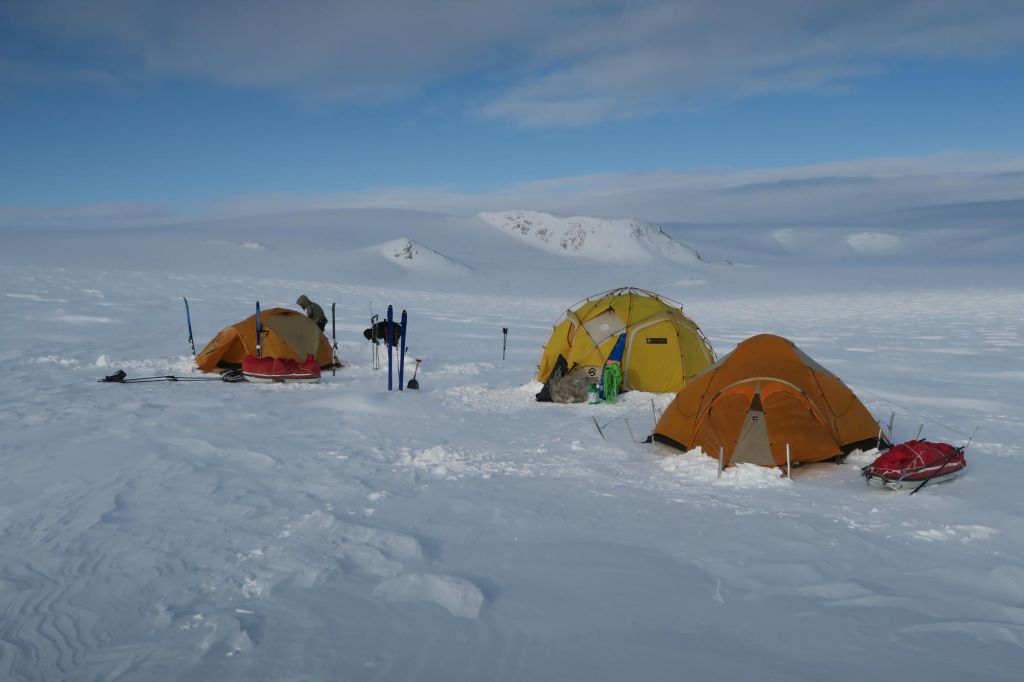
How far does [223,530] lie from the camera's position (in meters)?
6.00

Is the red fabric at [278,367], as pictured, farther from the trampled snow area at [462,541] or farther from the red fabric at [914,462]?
the red fabric at [914,462]

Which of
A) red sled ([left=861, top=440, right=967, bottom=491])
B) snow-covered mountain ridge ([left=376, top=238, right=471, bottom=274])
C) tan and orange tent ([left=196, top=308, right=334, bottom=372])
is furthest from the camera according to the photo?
snow-covered mountain ridge ([left=376, top=238, right=471, bottom=274])

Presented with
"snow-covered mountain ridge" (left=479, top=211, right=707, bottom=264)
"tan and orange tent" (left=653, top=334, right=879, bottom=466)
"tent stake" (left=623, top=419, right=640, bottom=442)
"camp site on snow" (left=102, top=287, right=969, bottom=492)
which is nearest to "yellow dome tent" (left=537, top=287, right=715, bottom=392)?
"camp site on snow" (left=102, top=287, right=969, bottom=492)

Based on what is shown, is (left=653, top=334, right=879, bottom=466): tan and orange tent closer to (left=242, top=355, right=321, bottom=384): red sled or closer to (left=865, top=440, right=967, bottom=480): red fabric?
(left=865, top=440, right=967, bottom=480): red fabric

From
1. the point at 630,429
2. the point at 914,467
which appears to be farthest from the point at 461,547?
the point at 914,467

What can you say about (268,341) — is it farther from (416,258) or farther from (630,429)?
(416,258)

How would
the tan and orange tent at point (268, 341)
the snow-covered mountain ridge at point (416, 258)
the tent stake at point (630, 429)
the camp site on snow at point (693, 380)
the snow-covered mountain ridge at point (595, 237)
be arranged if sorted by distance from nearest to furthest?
the camp site on snow at point (693, 380), the tent stake at point (630, 429), the tan and orange tent at point (268, 341), the snow-covered mountain ridge at point (416, 258), the snow-covered mountain ridge at point (595, 237)

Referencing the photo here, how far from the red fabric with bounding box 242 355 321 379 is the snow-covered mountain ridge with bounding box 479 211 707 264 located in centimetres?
8666

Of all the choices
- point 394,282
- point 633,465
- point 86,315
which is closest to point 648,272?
point 394,282

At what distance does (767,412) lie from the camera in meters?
8.14

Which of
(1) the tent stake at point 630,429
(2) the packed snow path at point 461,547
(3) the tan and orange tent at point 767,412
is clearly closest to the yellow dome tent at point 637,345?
(2) the packed snow path at point 461,547

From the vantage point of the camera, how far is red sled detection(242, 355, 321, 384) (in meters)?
12.7

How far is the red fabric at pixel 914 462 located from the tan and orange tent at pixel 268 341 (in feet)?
32.9

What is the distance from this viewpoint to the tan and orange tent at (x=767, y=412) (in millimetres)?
8086
